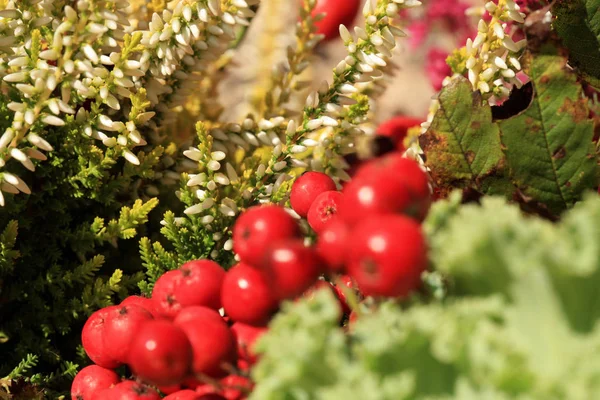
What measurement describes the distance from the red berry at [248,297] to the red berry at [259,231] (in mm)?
17

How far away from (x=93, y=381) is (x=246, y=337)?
0.61 feet

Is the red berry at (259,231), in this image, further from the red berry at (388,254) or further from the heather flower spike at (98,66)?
the heather flower spike at (98,66)

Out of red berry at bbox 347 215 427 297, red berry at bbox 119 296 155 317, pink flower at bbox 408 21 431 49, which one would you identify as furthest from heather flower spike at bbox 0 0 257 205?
pink flower at bbox 408 21 431 49

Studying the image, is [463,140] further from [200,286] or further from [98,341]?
[98,341]

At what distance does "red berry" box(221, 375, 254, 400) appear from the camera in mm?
506

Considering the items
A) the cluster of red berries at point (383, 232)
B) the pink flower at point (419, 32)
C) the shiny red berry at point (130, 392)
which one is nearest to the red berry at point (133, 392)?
the shiny red berry at point (130, 392)

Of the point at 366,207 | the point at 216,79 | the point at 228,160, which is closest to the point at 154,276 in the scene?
the point at 228,160

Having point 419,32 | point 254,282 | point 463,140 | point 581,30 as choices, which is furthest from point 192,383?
point 419,32

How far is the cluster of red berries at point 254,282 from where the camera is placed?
17.3 inches

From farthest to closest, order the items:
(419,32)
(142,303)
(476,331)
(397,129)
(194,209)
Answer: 1. (419,32)
2. (397,129)
3. (194,209)
4. (142,303)
5. (476,331)

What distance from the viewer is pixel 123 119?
841 millimetres

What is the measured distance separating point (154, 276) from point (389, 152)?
1.46 feet

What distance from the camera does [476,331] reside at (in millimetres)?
418

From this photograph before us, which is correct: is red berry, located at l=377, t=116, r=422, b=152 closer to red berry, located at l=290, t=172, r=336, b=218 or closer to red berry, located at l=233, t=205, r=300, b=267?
red berry, located at l=290, t=172, r=336, b=218
